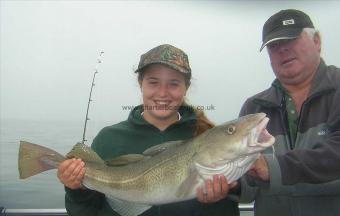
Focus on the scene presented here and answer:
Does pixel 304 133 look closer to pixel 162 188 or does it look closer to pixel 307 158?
pixel 307 158

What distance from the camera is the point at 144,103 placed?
9.69ft

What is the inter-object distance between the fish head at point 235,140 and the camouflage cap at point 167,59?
59 centimetres

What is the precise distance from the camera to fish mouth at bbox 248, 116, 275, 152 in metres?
2.15

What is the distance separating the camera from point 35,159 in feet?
8.77

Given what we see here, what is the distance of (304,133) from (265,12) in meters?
1.96

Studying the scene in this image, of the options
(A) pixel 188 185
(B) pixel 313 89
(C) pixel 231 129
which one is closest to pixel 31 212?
(A) pixel 188 185


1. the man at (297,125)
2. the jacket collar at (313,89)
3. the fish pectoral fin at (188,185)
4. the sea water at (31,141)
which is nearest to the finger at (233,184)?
the man at (297,125)

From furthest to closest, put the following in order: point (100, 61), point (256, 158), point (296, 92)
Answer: point (100, 61), point (296, 92), point (256, 158)

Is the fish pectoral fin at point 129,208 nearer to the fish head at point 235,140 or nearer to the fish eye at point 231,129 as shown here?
the fish head at point 235,140

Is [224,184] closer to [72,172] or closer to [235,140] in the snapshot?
[235,140]

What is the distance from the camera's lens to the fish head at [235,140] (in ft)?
7.14

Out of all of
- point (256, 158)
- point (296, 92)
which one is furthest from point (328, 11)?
point (256, 158)

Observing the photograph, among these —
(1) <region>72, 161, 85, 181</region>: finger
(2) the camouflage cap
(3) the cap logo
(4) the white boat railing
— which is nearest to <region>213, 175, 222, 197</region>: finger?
(2) the camouflage cap

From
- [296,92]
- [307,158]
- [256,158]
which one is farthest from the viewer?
[296,92]
